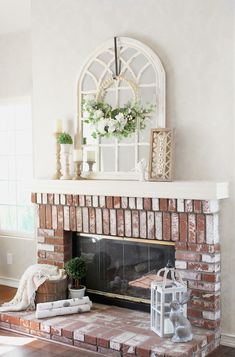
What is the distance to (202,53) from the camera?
3.62 m

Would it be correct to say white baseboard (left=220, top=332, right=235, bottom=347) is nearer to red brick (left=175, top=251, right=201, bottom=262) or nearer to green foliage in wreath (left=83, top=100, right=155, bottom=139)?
red brick (left=175, top=251, right=201, bottom=262)

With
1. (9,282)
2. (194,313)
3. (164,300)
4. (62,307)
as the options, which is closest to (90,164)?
(62,307)

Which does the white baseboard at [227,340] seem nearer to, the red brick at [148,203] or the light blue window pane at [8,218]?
the red brick at [148,203]

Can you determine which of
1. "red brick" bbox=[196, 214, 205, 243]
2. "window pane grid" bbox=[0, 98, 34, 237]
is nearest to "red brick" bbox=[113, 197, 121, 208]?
"red brick" bbox=[196, 214, 205, 243]

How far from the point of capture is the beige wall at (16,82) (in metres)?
5.16

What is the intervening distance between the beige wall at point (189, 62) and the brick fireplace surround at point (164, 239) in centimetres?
14

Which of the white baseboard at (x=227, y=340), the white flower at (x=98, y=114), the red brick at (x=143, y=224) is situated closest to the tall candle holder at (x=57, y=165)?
the white flower at (x=98, y=114)

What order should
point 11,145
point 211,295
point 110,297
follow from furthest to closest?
point 11,145 < point 110,297 < point 211,295

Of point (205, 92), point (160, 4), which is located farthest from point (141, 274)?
point (160, 4)

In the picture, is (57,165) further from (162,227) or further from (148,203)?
(162,227)

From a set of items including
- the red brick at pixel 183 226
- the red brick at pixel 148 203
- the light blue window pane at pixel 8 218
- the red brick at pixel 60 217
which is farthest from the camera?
the light blue window pane at pixel 8 218

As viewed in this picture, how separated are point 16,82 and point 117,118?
74.3 inches

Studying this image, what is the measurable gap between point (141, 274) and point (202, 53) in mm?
1850

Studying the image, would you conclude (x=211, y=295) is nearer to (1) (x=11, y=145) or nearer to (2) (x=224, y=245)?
(2) (x=224, y=245)
